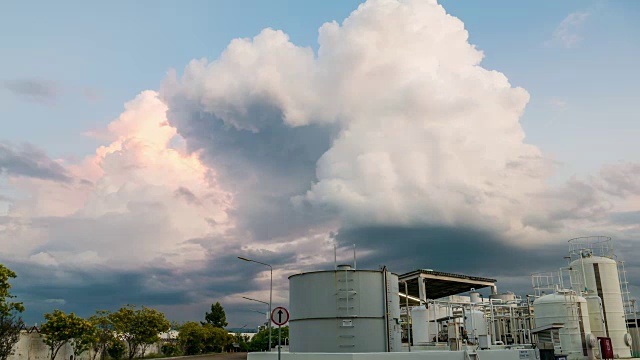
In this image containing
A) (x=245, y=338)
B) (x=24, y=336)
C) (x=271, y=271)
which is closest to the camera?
(x=271, y=271)

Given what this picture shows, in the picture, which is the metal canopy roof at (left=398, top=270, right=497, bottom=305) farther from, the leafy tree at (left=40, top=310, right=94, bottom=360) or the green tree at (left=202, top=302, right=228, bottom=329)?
the green tree at (left=202, top=302, right=228, bottom=329)

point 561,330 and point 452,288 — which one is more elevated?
point 452,288

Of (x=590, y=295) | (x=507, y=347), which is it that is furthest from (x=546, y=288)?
(x=507, y=347)

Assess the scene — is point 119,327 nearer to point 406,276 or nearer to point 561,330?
point 406,276

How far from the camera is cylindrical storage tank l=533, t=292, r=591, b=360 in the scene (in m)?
38.2

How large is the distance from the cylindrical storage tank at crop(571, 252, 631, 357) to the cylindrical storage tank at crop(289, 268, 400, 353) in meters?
26.0

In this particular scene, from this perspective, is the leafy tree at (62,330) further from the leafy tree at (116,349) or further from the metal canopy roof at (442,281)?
the metal canopy roof at (442,281)

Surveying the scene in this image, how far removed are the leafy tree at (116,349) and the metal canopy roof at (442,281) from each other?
1741 inches

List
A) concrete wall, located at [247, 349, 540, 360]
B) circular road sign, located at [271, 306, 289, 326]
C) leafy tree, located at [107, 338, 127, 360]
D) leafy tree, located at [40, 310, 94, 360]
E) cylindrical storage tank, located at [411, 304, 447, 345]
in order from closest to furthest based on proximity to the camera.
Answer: circular road sign, located at [271, 306, 289, 326] < concrete wall, located at [247, 349, 540, 360] < cylindrical storage tank, located at [411, 304, 447, 345] < leafy tree, located at [40, 310, 94, 360] < leafy tree, located at [107, 338, 127, 360]

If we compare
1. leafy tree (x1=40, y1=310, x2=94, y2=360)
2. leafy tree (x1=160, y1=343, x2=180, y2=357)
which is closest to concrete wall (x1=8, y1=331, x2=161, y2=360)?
leafy tree (x1=40, y1=310, x2=94, y2=360)

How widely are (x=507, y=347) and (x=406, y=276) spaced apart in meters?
37.5

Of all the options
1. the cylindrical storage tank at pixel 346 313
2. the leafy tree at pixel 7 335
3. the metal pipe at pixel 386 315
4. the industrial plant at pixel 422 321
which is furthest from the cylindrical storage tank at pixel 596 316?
the leafy tree at pixel 7 335

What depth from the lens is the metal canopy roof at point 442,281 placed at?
70.7 meters

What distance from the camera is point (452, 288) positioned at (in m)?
84.4
